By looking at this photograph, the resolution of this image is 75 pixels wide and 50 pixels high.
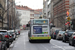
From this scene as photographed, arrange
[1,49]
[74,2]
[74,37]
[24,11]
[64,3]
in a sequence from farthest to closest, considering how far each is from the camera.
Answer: [24,11] → [64,3] → [74,2] → [74,37] → [1,49]

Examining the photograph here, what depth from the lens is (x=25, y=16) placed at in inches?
6629

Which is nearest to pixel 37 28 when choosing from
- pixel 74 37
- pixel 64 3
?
pixel 74 37

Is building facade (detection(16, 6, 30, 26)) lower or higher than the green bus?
higher

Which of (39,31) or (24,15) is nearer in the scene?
(39,31)

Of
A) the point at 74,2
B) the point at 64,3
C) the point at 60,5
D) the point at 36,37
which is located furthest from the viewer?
the point at 60,5

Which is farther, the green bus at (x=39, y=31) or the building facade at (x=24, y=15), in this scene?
the building facade at (x=24, y=15)

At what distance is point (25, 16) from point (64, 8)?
104234 millimetres

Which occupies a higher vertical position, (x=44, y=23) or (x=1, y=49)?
(x=44, y=23)

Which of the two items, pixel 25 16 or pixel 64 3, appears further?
pixel 25 16

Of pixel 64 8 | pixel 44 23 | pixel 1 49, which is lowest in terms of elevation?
pixel 1 49

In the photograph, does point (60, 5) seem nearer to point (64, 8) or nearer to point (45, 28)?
point (64, 8)

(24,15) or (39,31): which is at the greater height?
(24,15)

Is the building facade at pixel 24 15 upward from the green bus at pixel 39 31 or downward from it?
upward

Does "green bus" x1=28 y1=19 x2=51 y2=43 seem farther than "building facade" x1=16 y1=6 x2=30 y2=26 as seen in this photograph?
No
